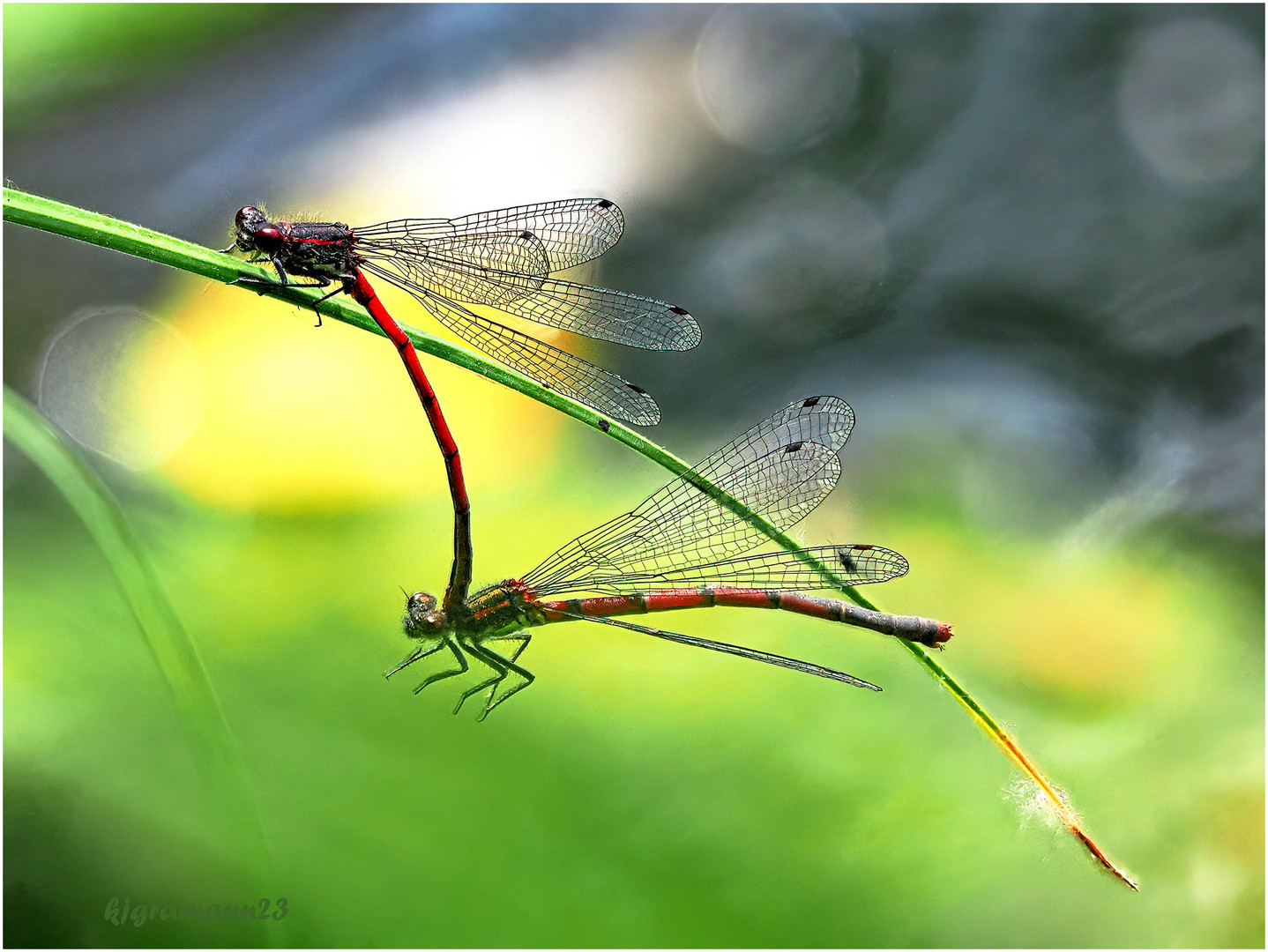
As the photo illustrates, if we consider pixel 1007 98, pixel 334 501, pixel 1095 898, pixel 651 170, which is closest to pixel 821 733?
pixel 1095 898

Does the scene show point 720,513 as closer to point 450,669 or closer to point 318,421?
point 450,669

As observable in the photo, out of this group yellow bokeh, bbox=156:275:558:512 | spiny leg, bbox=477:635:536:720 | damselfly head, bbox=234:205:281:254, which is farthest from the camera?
yellow bokeh, bbox=156:275:558:512

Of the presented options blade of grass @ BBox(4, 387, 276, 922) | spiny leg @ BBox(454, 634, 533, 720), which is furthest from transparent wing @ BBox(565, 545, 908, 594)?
blade of grass @ BBox(4, 387, 276, 922)

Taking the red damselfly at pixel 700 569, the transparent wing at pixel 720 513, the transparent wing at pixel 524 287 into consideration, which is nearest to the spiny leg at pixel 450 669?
the red damselfly at pixel 700 569

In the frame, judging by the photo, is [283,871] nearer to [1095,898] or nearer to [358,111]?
[1095,898]

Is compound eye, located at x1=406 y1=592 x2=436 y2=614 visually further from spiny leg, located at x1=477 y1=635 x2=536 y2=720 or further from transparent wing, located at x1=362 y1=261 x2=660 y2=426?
transparent wing, located at x1=362 y1=261 x2=660 y2=426

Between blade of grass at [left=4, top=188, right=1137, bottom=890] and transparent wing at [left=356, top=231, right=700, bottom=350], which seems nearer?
blade of grass at [left=4, top=188, right=1137, bottom=890]

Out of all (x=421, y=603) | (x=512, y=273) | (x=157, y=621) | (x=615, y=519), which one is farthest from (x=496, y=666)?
(x=512, y=273)
